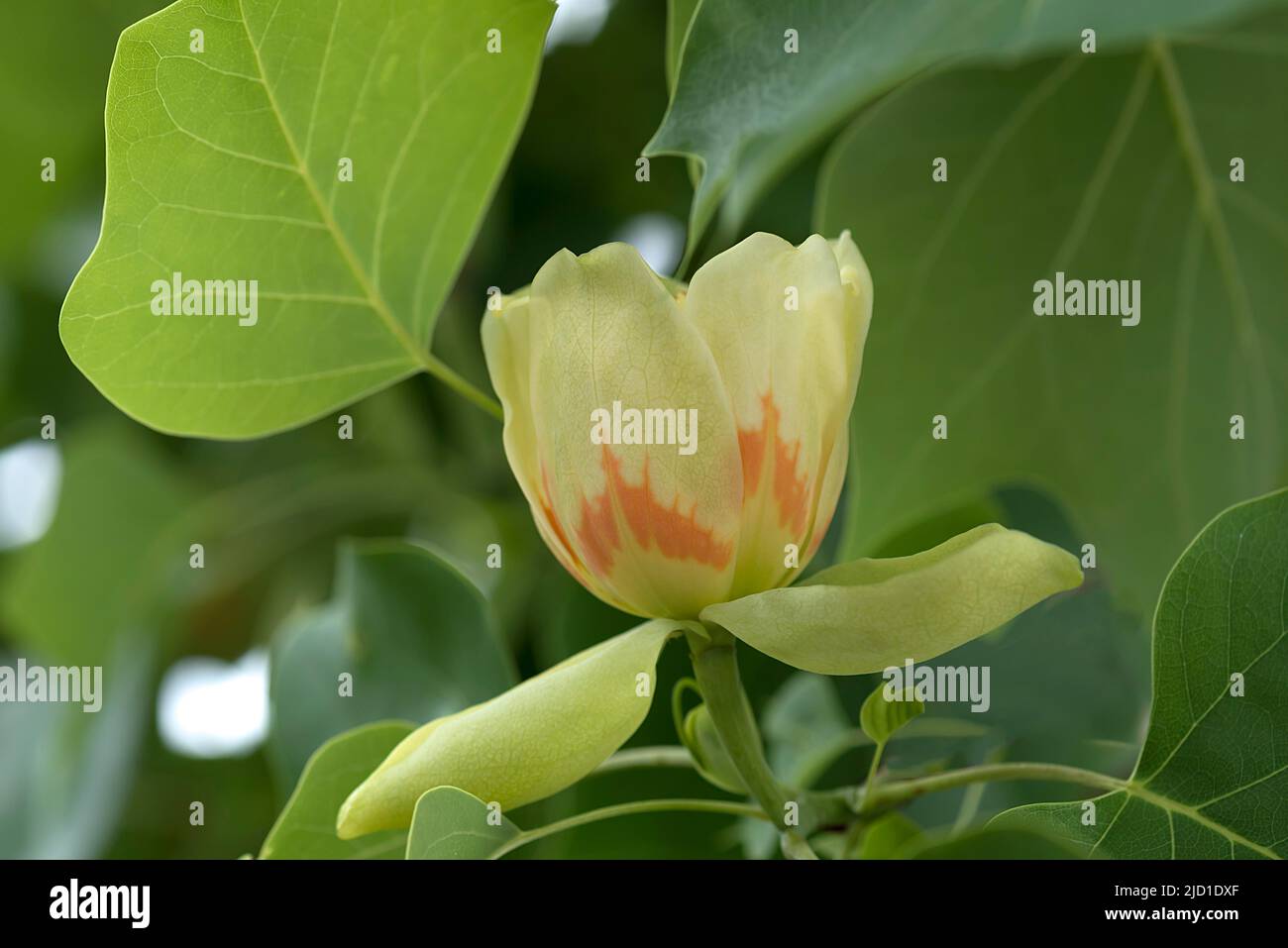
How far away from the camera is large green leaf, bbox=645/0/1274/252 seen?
0.24m

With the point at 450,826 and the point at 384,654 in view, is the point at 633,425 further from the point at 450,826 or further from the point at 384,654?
the point at 384,654

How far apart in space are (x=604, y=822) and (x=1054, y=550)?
247 mm

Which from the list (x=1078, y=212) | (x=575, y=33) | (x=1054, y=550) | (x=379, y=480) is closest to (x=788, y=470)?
(x=1054, y=550)

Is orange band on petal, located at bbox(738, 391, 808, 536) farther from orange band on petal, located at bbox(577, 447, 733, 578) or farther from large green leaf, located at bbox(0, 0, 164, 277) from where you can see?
large green leaf, located at bbox(0, 0, 164, 277)

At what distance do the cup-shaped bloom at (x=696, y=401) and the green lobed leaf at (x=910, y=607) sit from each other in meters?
0.02

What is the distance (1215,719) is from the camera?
275 mm

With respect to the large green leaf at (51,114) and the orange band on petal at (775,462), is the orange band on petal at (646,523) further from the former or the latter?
the large green leaf at (51,114)

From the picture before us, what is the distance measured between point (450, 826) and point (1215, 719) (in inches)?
6.4

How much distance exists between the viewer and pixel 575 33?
0.63 meters

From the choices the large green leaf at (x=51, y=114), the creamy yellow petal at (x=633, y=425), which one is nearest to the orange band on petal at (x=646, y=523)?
the creamy yellow petal at (x=633, y=425)

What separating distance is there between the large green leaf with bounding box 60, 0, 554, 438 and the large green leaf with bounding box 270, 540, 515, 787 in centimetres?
11

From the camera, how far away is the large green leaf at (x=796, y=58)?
0.24 m

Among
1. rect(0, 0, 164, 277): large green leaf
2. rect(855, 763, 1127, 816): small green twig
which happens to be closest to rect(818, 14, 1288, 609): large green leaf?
rect(855, 763, 1127, 816): small green twig

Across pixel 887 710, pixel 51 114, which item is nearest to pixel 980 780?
pixel 887 710
